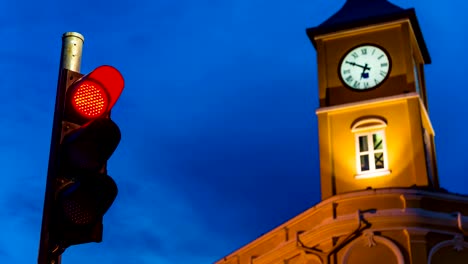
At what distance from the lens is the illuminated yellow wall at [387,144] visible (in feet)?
79.7

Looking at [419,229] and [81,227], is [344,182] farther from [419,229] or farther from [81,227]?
[81,227]

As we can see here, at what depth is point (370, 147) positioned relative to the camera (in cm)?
2520

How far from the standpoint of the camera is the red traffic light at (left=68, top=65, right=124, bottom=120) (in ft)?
14.6

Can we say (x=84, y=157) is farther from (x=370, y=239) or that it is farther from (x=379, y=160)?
A: (x=379, y=160)

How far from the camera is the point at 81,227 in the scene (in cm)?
417

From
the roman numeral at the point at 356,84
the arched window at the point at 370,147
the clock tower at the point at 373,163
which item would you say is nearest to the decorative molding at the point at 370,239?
the clock tower at the point at 373,163

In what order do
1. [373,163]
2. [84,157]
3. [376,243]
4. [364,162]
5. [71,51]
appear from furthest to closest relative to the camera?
[364,162] → [373,163] → [376,243] → [71,51] → [84,157]

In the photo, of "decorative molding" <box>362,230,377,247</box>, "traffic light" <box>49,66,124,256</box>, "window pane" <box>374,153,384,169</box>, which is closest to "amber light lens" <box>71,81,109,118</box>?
"traffic light" <box>49,66,124,256</box>

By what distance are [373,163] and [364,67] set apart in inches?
142

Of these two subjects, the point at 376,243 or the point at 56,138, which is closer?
the point at 56,138

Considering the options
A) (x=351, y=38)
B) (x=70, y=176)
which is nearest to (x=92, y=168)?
(x=70, y=176)

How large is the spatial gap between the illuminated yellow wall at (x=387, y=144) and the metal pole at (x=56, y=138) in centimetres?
2040

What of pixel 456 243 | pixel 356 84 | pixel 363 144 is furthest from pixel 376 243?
pixel 356 84

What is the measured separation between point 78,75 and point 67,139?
1.56 ft
